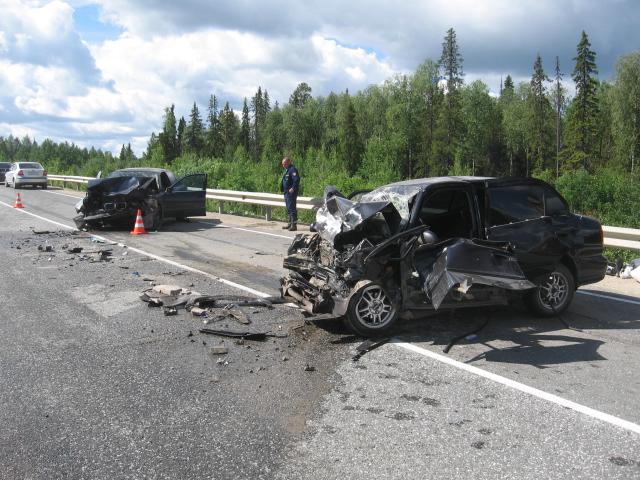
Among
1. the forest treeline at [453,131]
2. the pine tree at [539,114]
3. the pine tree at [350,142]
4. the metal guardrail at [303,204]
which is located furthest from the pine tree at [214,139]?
the metal guardrail at [303,204]

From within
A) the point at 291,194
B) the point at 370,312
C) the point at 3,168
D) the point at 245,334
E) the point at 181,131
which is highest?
the point at 181,131

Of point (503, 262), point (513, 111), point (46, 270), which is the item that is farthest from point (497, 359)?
point (513, 111)

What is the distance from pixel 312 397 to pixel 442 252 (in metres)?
2.21

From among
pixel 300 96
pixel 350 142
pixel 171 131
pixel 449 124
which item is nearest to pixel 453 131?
pixel 449 124

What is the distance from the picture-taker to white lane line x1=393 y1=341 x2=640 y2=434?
400cm

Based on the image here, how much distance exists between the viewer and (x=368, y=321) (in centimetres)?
589

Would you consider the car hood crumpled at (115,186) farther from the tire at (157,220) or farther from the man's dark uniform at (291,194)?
the man's dark uniform at (291,194)

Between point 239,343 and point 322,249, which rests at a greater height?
point 322,249

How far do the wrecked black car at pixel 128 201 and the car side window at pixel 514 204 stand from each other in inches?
420

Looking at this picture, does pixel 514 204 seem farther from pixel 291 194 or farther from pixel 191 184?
pixel 191 184

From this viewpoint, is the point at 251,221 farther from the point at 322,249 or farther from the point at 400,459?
the point at 400,459

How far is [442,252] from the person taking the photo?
19.0 ft

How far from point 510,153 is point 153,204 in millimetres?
82375

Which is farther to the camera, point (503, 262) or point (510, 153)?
point (510, 153)
